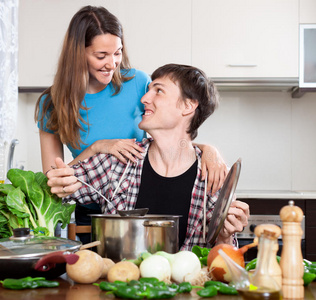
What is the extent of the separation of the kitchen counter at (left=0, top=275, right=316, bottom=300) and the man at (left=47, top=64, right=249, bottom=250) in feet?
2.21

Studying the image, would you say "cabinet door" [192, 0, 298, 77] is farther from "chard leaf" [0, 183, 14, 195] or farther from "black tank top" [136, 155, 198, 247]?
"chard leaf" [0, 183, 14, 195]

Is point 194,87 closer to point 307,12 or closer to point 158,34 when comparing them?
point 158,34

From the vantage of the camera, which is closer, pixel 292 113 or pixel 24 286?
pixel 24 286

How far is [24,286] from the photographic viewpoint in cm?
93

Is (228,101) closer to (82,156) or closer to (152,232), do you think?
(82,156)

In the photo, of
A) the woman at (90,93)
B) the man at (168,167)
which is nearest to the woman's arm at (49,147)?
the woman at (90,93)

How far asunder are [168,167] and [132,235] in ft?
2.30

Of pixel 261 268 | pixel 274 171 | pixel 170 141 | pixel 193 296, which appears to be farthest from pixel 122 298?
pixel 274 171

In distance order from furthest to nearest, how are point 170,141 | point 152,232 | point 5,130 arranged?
point 5,130
point 170,141
point 152,232

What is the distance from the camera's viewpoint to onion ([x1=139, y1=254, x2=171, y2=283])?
0.97 m

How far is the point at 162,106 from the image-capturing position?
5.68ft

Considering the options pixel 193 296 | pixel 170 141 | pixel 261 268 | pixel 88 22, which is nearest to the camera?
pixel 261 268

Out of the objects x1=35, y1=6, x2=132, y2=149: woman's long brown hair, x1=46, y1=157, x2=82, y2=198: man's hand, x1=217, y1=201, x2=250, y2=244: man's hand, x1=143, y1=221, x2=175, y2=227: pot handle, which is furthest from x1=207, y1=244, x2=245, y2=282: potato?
x1=35, y1=6, x2=132, y2=149: woman's long brown hair

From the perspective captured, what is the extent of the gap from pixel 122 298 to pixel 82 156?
97 cm
